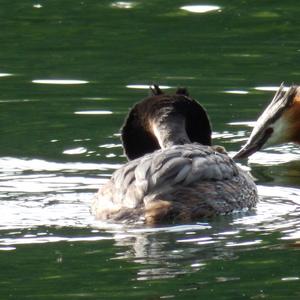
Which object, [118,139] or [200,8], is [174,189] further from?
[200,8]

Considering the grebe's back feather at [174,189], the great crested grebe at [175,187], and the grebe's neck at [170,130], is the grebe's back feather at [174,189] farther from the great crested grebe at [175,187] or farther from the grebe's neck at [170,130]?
the grebe's neck at [170,130]

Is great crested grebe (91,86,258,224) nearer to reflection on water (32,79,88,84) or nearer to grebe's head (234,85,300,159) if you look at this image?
grebe's head (234,85,300,159)

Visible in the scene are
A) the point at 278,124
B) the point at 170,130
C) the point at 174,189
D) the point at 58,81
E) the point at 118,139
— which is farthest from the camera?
the point at 58,81

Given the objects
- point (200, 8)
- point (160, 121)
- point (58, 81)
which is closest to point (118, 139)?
point (160, 121)

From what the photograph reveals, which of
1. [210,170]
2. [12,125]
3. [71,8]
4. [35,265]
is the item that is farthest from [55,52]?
[35,265]

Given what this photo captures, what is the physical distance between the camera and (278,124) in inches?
606

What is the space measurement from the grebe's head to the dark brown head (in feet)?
4.66

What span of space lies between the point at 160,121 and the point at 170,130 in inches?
5.3

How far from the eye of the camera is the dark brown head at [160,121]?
13078 millimetres

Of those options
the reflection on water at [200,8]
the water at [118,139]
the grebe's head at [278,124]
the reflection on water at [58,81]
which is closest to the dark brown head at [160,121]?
the water at [118,139]

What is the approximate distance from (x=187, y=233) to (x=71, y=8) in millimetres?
10060

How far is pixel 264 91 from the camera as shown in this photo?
16547 mm

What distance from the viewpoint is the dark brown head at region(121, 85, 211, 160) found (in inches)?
515

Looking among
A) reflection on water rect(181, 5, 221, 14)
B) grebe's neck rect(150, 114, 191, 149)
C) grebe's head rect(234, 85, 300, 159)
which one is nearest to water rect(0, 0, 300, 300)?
reflection on water rect(181, 5, 221, 14)
